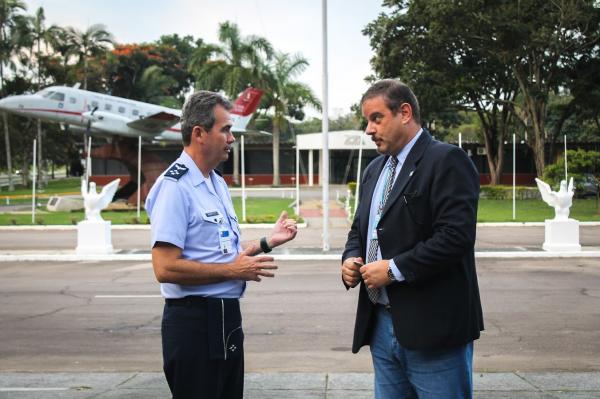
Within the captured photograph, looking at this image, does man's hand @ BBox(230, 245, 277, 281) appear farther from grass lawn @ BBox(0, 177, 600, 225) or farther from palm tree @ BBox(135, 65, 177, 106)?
palm tree @ BBox(135, 65, 177, 106)

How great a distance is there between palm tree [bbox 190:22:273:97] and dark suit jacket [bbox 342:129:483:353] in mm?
45754

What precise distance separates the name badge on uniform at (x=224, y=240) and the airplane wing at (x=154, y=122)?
3234 centimetres

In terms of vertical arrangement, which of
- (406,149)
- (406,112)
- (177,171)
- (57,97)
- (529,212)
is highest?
(57,97)

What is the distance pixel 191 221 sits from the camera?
3.52m

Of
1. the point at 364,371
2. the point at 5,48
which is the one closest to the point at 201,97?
the point at 364,371

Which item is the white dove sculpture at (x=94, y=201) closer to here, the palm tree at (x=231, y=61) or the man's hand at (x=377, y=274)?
the man's hand at (x=377, y=274)

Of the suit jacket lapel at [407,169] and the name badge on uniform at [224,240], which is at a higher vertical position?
the suit jacket lapel at [407,169]

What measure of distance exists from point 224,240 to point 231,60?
4749 centimetres

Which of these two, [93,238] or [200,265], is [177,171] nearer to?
[200,265]

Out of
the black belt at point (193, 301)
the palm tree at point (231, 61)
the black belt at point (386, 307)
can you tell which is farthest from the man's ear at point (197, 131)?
the palm tree at point (231, 61)

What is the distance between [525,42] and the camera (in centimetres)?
3728

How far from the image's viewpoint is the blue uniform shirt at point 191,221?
→ 3457 mm

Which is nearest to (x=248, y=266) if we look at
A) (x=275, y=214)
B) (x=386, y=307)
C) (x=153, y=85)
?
(x=386, y=307)

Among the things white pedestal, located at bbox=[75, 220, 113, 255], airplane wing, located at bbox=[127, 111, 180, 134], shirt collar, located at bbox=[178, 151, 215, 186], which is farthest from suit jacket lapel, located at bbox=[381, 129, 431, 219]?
airplane wing, located at bbox=[127, 111, 180, 134]
